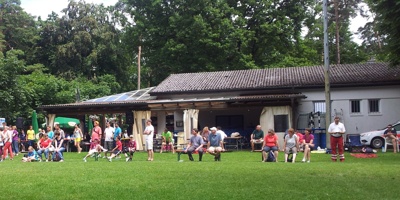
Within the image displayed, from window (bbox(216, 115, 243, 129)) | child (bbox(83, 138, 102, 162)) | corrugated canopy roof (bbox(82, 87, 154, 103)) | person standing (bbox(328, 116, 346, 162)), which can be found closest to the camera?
person standing (bbox(328, 116, 346, 162))

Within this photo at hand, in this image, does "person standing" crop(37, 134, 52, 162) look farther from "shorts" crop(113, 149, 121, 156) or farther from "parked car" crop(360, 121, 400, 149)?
"parked car" crop(360, 121, 400, 149)

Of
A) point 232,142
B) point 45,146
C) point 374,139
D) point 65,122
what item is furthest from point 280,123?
point 65,122

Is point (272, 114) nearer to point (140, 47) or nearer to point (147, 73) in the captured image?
point (140, 47)

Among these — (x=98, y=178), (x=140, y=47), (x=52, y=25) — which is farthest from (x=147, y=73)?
(x=98, y=178)

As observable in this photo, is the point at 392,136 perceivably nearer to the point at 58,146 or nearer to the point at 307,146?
the point at 307,146

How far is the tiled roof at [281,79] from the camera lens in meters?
30.8

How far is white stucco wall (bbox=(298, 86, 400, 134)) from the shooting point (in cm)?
3028

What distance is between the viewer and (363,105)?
101 feet

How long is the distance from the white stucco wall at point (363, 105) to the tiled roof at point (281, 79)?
583 mm

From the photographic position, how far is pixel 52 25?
5369 cm

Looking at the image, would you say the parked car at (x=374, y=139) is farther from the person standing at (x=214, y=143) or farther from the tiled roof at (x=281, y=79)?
the person standing at (x=214, y=143)

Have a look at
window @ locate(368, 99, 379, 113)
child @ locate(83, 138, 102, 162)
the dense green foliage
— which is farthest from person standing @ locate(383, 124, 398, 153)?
the dense green foliage

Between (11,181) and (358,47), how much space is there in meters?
45.1

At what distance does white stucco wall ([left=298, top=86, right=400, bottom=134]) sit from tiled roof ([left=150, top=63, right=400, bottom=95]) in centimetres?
58
